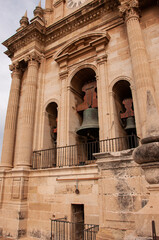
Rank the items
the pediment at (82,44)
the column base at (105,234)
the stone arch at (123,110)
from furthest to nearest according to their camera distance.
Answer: the pediment at (82,44), the stone arch at (123,110), the column base at (105,234)

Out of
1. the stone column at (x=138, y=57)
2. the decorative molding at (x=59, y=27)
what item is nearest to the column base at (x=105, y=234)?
the stone column at (x=138, y=57)

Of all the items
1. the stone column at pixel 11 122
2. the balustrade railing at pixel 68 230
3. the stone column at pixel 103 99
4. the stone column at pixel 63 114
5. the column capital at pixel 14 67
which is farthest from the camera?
the column capital at pixel 14 67

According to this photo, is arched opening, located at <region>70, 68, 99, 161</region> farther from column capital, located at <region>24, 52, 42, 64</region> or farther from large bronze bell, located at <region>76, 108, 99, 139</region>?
column capital, located at <region>24, 52, 42, 64</region>

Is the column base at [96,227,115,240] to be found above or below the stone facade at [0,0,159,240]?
below

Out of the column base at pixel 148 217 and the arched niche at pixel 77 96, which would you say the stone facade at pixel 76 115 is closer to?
the arched niche at pixel 77 96

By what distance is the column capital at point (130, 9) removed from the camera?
8.77 meters

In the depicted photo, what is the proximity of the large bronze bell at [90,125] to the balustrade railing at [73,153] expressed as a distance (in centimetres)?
67

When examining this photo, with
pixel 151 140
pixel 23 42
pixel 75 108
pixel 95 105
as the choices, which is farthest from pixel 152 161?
pixel 23 42

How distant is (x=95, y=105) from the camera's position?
10.1 m

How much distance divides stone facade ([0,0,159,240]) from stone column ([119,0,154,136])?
4cm

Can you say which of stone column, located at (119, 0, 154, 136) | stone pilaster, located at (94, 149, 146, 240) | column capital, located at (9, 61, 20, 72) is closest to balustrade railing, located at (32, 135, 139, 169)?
stone column, located at (119, 0, 154, 136)

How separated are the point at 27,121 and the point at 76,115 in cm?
274

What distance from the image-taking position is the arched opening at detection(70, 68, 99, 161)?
375 inches

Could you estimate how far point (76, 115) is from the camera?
416 inches
